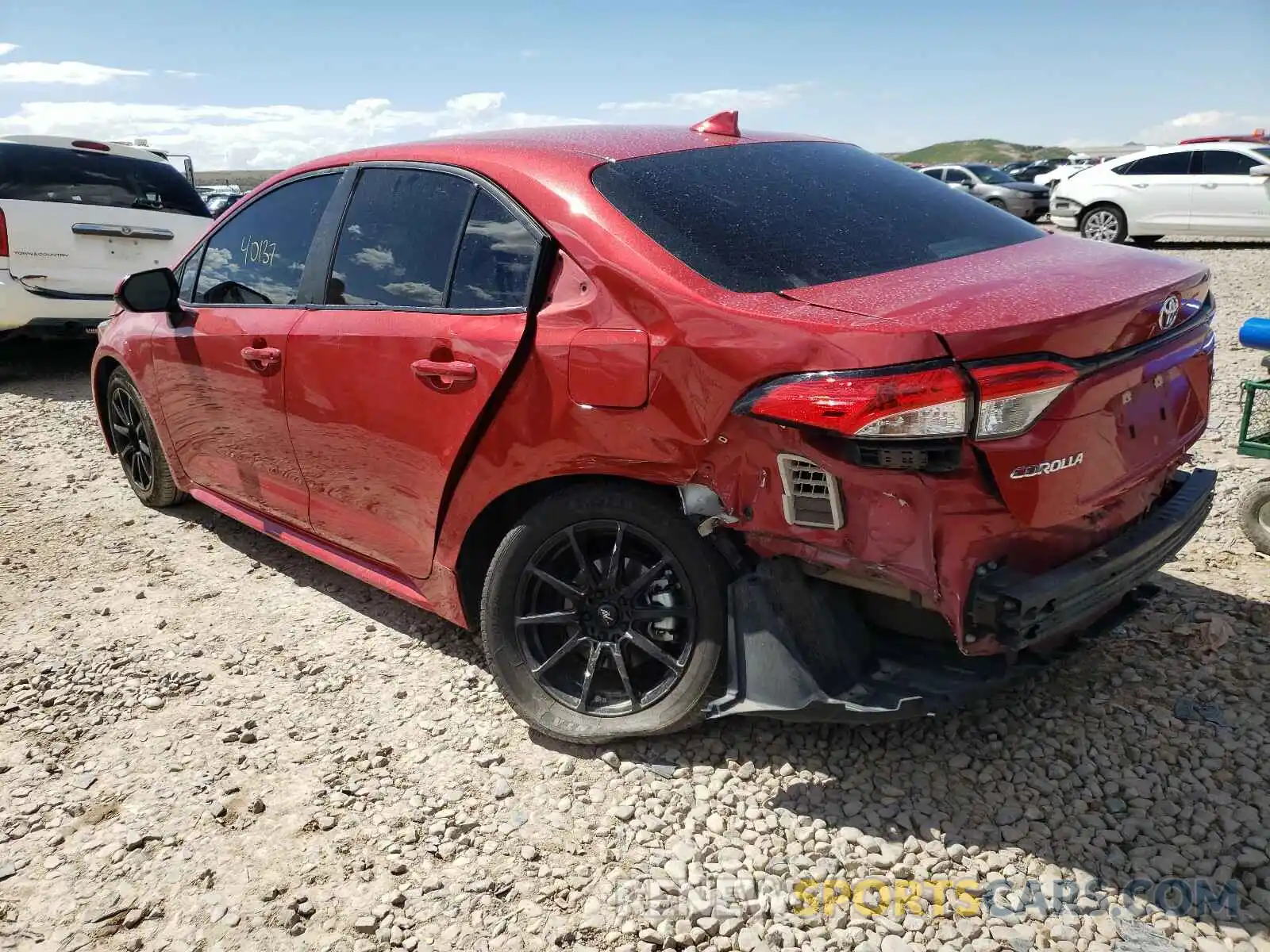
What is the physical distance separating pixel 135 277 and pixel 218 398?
64 centimetres

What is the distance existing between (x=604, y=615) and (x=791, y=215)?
124 centimetres

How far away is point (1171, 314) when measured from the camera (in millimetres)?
2443

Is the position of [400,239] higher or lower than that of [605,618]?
higher

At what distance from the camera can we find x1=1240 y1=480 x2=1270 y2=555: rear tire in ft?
12.5

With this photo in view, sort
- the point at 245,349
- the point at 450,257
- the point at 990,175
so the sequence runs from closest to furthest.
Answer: the point at 450,257, the point at 245,349, the point at 990,175

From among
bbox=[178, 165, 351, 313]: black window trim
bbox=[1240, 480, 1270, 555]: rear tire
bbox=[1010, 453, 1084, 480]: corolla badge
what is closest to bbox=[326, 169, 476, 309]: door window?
bbox=[178, 165, 351, 313]: black window trim

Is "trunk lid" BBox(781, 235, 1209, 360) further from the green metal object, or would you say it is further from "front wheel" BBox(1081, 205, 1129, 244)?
"front wheel" BBox(1081, 205, 1129, 244)

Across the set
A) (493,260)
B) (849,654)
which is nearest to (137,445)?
(493,260)

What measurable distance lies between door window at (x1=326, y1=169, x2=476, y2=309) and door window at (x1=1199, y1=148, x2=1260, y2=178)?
1483 cm

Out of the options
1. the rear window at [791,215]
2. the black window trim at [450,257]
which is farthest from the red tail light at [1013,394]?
the black window trim at [450,257]

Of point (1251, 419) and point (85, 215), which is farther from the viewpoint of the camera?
point (85, 215)

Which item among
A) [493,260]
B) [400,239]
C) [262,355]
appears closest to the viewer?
[493,260]

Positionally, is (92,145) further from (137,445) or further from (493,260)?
(493,260)

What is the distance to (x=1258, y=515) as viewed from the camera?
385cm
